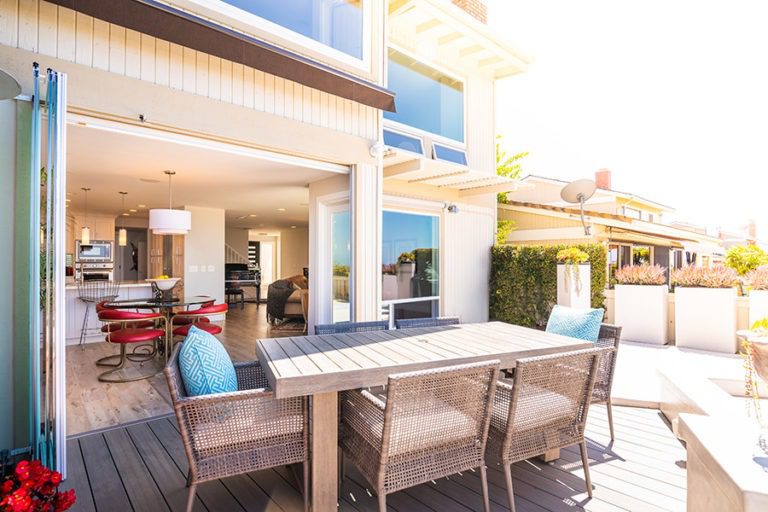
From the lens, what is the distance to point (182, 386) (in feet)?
7.64

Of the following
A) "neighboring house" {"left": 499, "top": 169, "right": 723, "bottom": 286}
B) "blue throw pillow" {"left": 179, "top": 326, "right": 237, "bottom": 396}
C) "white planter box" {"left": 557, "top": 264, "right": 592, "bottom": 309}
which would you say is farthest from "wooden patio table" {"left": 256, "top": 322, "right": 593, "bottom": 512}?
"neighboring house" {"left": 499, "top": 169, "right": 723, "bottom": 286}

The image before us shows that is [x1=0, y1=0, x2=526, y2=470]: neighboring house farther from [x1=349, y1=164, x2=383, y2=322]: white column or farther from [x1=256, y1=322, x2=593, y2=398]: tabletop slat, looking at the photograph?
[x1=256, y1=322, x2=593, y2=398]: tabletop slat

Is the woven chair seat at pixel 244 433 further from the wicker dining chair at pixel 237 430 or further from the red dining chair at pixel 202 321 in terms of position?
the red dining chair at pixel 202 321

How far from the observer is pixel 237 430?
2.22 meters

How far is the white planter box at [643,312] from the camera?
7.41 metres

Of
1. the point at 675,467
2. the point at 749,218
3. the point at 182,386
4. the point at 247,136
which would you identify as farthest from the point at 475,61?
the point at 749,218

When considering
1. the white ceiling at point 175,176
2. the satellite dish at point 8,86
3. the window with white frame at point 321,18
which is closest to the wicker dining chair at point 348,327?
the white ceiling at point 175,176

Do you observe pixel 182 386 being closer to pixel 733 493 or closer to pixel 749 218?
pixel 733 493

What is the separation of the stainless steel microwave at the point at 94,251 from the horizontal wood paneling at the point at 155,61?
381 inches

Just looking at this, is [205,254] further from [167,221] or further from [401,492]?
[401,492]

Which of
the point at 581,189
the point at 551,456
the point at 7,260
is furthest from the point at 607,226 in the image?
the point at 7,260

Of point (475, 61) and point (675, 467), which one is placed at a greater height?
point (475, 61)

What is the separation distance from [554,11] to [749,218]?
4465 centimetres

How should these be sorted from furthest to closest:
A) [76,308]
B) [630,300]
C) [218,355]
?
[630,300] < [76,308] < [218,355]
